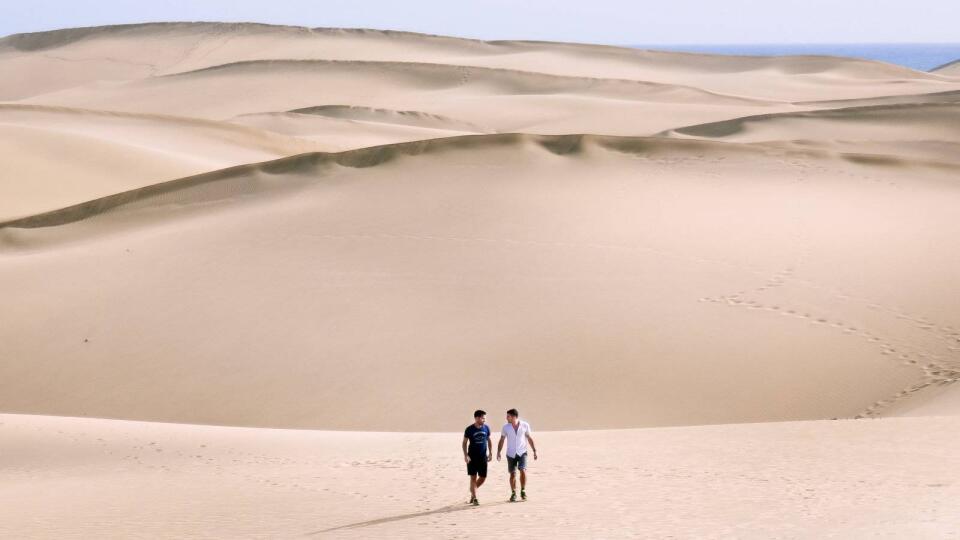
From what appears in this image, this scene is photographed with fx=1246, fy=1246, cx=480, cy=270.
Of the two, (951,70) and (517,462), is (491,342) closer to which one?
(517,462)

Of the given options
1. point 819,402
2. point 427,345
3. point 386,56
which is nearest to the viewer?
point 819,402

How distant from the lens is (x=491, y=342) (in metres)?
14.1

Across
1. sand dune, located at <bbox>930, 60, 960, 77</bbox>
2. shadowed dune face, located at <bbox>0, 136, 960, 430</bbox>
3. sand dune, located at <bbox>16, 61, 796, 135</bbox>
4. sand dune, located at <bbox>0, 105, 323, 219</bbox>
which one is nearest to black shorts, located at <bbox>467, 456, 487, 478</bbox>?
shadowed dune face, located at <bbox>0, 136, 960, 430</bbox>

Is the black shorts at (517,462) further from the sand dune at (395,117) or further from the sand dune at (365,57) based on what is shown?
the sand dune at (365,57)

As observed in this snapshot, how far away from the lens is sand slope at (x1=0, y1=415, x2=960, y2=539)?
26.7 feet

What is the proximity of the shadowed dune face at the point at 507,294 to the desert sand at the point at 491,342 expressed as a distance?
0.17ft

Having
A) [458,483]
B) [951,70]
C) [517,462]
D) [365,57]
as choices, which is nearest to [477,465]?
[517,462]

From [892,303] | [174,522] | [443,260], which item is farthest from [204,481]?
[892,303]

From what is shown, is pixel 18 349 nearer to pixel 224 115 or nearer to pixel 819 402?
pixel 819 402

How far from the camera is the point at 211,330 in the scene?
15.1 m

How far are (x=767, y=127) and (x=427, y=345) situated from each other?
2343 cm

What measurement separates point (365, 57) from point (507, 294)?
66.7m

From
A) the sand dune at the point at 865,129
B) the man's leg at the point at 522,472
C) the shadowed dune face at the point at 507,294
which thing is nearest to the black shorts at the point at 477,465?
the man's leg at the point at 522,472

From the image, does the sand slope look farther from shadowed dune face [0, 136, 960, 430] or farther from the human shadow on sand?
shadowed dune face [0, 136, 960, 430]
